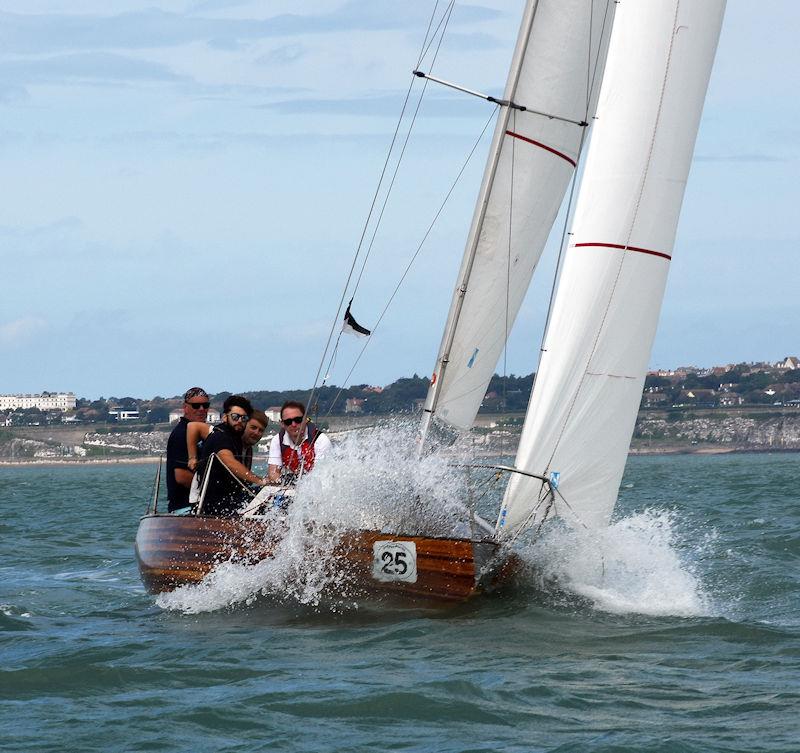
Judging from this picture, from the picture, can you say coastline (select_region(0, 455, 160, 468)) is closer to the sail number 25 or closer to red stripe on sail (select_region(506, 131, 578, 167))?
red stripe on sail (select_region(506, 131, 578, 167))

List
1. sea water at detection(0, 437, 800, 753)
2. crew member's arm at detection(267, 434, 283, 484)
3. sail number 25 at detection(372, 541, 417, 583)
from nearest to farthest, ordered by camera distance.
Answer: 1. sea water at detection(0, 437, 800, 753)
2. sail number 25 at detection(372, 541, 417, 583)
3. crew member's arm at detection(267, 434, 283, 484)

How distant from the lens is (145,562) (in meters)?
10.6

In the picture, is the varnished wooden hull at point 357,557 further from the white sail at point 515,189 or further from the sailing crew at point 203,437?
the white sail at point 515,189

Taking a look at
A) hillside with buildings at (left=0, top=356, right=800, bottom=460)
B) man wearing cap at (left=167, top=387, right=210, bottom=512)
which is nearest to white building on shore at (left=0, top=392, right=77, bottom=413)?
hillside with buildings at (left=0, top=356, right=800, bottom=460)

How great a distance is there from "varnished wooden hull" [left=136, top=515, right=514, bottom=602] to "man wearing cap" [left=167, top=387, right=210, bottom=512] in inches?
32.4

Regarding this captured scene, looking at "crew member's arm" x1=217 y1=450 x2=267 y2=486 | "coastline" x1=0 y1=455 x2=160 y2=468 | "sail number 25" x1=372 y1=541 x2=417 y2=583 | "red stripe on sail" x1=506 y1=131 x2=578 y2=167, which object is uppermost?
"red stripe on sail" x1=506 y1=131 x2=578 y2=167

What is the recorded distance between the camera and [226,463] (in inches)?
403

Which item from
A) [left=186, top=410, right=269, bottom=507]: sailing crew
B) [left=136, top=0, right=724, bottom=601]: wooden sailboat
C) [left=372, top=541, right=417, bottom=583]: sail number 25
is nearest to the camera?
[left=372, top=541, right=417, bottom=583]: sail number 25

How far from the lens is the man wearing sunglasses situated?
400 inches

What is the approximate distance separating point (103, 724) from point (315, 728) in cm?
100

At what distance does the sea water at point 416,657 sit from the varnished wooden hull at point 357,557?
0.12 m

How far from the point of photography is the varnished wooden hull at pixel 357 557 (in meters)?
9.20

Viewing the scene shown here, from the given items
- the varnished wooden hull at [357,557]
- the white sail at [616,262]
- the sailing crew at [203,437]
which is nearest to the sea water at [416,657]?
the varnished wooden hull at [357,557]

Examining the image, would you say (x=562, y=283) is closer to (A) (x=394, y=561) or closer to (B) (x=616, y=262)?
(B) (x=616, y=262)
